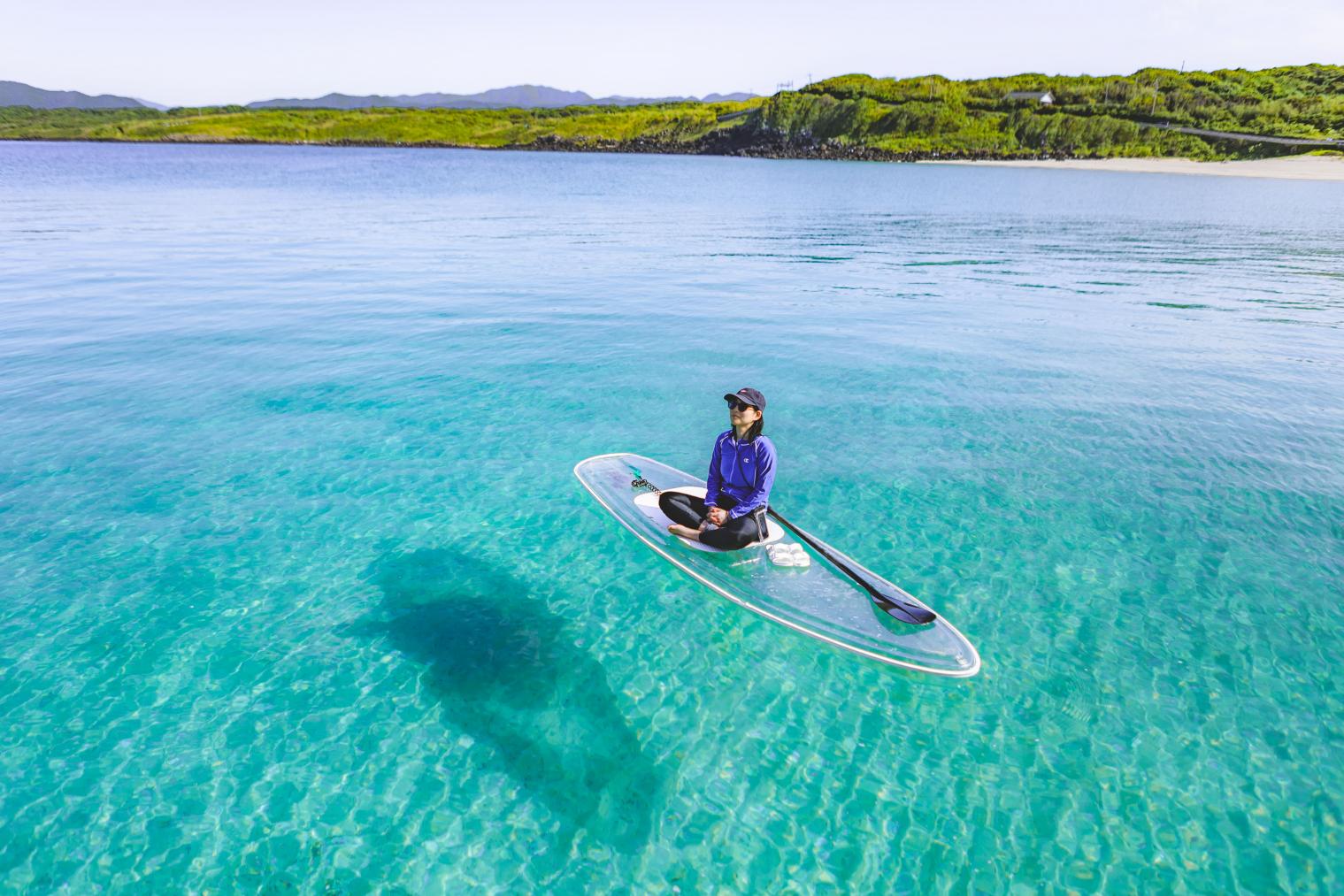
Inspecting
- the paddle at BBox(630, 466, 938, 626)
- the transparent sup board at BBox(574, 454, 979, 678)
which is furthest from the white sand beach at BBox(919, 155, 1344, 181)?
the transparent sup board at BBox(574, 454, 979, 678)

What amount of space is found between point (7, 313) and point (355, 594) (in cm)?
2741

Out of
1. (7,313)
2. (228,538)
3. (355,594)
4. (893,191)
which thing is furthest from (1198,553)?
(893,191)

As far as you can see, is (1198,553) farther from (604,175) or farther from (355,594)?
(604,175)

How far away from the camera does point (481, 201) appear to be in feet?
233

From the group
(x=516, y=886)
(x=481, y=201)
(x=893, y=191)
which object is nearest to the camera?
(x=516, y=886)

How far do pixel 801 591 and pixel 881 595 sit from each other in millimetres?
1266

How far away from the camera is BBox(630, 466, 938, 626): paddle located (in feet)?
34.7

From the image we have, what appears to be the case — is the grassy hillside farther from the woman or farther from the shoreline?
the woman

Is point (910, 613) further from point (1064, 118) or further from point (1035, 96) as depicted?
point (1035, 96)

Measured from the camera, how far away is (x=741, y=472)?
1173 centimetres

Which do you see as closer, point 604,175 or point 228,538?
point 228,538

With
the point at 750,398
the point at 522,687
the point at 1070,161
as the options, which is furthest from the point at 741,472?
the point at 1070,161

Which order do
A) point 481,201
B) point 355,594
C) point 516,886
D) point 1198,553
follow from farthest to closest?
Result: point 481,201
point 1198,553
point 355,594
point 516,886

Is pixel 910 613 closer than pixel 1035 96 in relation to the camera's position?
Yes
